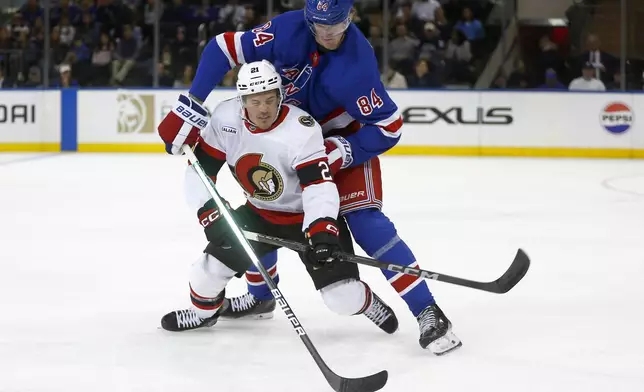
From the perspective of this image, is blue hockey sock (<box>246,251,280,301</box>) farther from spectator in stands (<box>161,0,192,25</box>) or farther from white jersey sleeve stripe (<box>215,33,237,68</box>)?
spectator in stands (<box>161,0,192,25</box>)

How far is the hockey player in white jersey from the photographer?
300 centimetres

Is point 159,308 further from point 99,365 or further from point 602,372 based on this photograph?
point 602,372

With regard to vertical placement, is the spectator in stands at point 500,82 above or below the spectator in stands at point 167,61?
below

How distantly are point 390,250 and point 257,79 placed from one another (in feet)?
2.22

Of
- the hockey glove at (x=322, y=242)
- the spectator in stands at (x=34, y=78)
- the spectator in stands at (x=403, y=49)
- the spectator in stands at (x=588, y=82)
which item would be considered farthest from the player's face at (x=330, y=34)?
the spectator in stands at (x=34, y=78)

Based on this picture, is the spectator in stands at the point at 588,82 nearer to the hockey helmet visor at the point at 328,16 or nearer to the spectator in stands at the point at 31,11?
the spectator in stands at the point at 31,11

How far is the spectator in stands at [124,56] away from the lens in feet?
36.2


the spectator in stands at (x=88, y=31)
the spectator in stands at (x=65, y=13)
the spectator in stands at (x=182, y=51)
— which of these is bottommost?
the spectator in stands at (x=182, y=51)

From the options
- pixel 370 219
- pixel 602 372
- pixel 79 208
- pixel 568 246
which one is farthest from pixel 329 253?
pixel 79 208

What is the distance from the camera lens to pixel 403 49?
436 inches

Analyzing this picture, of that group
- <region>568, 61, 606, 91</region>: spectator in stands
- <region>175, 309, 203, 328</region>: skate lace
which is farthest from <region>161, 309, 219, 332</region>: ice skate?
<region>568, 61, 606, 91</region>: spectator in stands

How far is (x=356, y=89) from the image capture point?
3.19 m

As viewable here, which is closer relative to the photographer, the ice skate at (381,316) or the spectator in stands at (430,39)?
the ice skate at (381,316)

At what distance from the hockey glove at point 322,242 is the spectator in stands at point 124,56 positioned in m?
8.42
